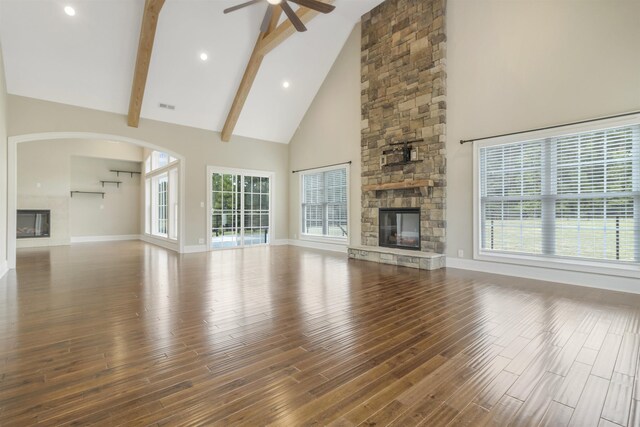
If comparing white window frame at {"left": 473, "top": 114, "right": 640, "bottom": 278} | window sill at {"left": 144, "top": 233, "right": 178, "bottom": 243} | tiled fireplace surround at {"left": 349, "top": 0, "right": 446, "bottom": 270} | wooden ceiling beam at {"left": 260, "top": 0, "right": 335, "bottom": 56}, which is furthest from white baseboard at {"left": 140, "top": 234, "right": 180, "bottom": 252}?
white window frame at {"left": 473, "top": 114, "right": 640, "bottom": 278}

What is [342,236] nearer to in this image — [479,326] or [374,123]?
[374,123]

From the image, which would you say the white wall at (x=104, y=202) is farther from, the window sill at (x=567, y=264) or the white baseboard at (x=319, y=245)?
the window sill at (x=567, y=264)

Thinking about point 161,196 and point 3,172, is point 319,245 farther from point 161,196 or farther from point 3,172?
point 3,172

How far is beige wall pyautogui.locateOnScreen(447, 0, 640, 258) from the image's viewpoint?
412 centimetres

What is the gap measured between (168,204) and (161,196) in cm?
122

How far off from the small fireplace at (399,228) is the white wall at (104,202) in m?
9.76

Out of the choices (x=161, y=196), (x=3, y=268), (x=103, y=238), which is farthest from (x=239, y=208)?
(x=103, y=238)

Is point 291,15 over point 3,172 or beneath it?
over

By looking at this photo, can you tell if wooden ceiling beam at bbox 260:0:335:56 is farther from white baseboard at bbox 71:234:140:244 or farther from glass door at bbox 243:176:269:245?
white baseboard at bbox 71:234:140:244

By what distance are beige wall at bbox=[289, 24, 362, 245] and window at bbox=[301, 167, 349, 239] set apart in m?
0.26

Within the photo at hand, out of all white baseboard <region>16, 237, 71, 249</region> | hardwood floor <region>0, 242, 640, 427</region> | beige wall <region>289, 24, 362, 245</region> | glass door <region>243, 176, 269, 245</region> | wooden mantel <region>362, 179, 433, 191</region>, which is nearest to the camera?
hardwood floor <region>0, 242, 640, 427</region>

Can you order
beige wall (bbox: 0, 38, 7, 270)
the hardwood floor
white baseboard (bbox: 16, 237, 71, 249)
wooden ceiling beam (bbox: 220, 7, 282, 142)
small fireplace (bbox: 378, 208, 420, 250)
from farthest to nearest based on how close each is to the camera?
white baseboard (bbox: 16, 237, 71, 249), wooden ceiling beam (bbox: 220, 7, 282, 142), small fireplace (bbox: 378, 208, 420, 250), beige wall (bbox: 0, 38, 7, 270), the hardwood floor

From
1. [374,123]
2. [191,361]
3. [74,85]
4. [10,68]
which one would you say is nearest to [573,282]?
[374,123]

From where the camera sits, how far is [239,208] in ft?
29.4
